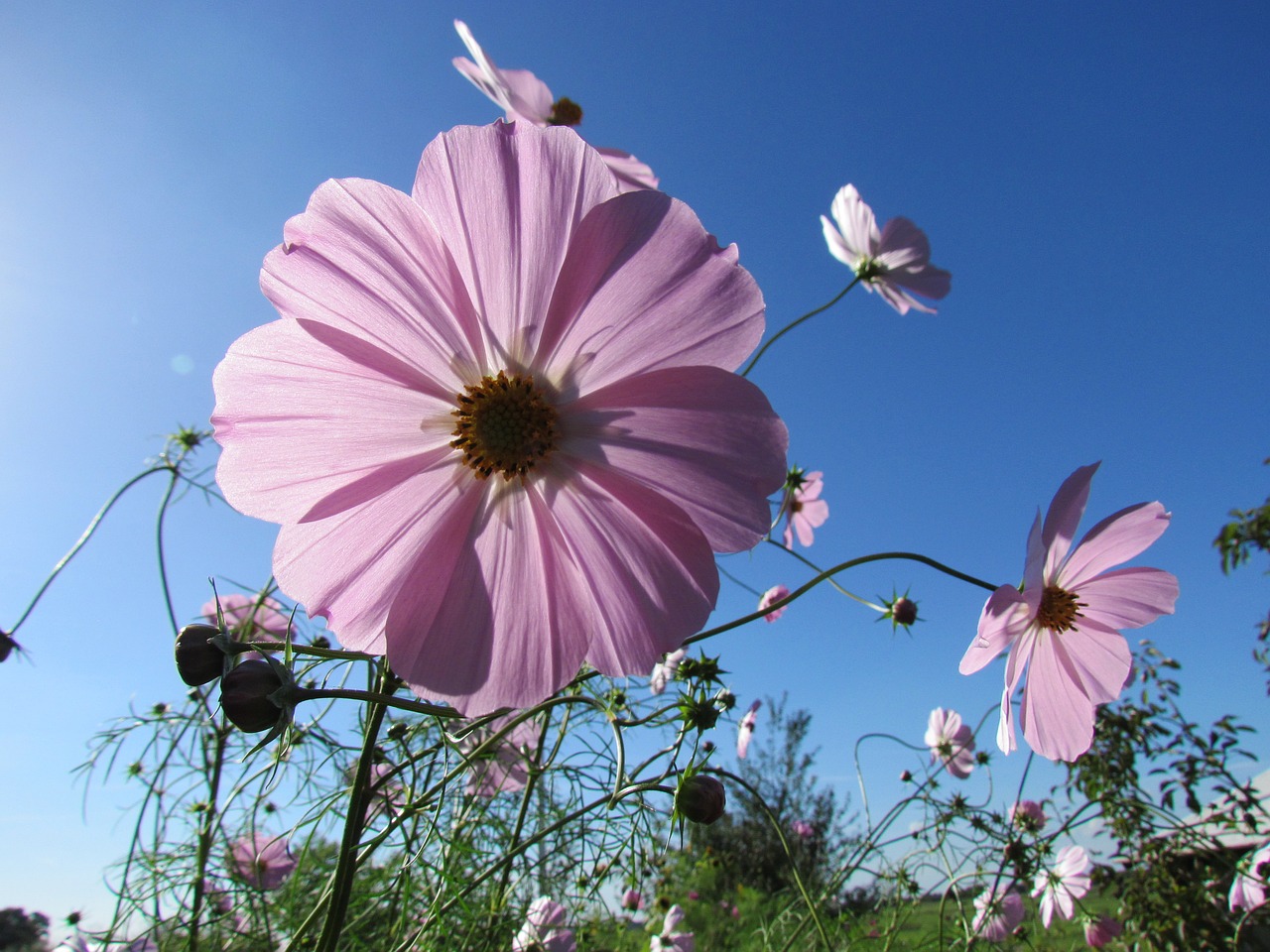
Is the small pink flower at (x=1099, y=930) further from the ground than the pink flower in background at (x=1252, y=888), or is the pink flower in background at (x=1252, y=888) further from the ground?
the pink flower in background at (x=1252, y=888)

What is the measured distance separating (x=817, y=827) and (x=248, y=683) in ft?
23.9

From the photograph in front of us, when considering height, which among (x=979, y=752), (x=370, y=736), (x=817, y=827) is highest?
(x=817, y=827)

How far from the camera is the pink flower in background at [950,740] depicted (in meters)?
2.73

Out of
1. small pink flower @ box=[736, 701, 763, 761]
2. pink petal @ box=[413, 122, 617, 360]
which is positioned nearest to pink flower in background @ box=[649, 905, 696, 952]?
small pink flower @ box=[736, 701, 763, 761]

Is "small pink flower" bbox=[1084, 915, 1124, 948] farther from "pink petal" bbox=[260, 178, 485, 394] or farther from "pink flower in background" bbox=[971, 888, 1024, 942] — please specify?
"pink petal" bbox=[260, 178, 485, 394]

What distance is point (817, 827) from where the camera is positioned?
6844mm

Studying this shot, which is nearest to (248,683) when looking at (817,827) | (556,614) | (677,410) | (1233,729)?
(556,614)

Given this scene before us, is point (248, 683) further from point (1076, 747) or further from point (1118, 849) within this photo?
point (1118, 849)

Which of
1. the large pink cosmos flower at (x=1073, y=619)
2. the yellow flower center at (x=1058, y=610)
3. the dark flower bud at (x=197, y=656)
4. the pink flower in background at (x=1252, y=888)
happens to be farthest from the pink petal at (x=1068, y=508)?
the pink flower in background at (x=1252, y=888)

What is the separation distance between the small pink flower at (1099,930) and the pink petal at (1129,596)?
2.12 m

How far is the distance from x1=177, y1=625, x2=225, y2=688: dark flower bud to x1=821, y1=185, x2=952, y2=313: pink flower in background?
Result: 5.14 ft

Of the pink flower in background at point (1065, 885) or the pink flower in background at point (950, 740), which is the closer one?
the pink flower in background at point (1065, 885)

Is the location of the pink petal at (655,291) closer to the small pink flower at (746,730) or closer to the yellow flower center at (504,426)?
the yellow flower center at (504,426)

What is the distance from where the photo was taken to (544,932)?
1.50m
